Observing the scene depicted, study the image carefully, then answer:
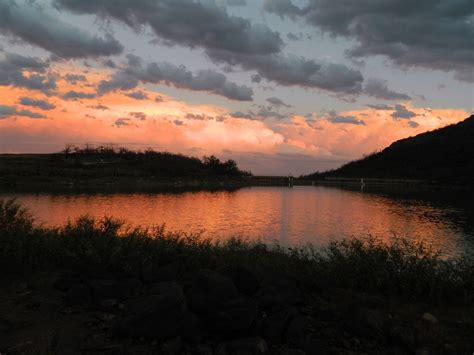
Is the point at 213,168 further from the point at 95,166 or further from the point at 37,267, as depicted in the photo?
the point at 37,267

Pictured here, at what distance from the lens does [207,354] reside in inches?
291

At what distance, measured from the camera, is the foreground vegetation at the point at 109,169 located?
104375 mm

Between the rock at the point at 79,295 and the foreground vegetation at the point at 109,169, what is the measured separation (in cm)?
9285

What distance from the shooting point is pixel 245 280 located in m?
10.3

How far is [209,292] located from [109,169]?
12833 cm

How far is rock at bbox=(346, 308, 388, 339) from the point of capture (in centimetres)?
866

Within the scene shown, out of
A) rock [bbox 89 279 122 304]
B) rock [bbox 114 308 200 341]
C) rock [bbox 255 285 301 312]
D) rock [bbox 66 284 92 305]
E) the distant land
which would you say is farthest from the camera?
the distant land

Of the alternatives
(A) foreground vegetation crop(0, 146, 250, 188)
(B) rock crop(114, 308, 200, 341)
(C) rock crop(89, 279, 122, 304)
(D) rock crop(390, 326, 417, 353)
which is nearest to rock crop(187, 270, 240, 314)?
(B) rock crop(114, 308, 200, 341)

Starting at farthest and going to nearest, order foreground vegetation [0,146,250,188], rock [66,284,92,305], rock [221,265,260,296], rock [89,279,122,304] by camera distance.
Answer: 1. foreground vegetation [0,146,250,188]
2. rock [221,265,260,296]
3. rock [89,279,122,304]
4. rock [66,284,92,305]

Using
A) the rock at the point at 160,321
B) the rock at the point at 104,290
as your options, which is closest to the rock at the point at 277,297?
the rock at the point at 160,321

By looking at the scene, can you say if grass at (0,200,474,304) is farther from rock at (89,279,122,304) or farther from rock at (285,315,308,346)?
rock at (285,315,308,346)

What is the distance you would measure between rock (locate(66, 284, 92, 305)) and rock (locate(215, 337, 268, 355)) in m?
3.86

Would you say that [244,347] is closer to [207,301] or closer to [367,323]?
[207,301]

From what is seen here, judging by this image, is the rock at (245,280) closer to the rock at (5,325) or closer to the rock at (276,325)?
the rock at (276,325)
